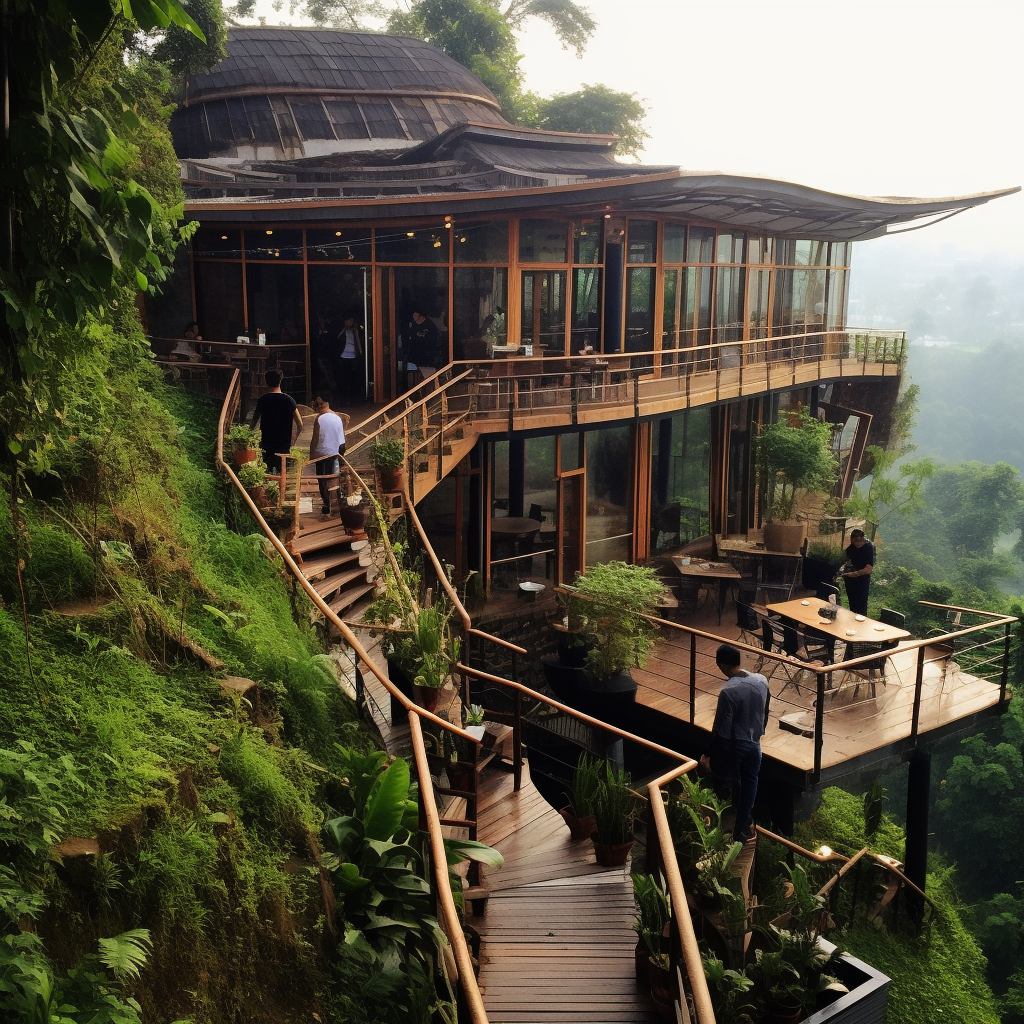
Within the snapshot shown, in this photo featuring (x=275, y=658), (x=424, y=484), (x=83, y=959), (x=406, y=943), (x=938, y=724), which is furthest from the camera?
(x=424, y=484)

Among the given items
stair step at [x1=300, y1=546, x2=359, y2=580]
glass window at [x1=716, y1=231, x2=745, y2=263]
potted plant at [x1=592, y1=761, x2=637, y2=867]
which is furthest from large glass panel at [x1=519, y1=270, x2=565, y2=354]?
potted plant at [x1=592, y1=761, x2=637, y2=867]

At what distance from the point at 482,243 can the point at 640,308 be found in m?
3.99

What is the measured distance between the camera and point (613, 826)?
7.54m

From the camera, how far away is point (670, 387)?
722 inches

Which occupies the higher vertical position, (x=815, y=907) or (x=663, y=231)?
(x=663, y=231)

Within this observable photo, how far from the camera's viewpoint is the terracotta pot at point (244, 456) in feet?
37.2

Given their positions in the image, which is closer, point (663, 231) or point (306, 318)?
point (306, 318)

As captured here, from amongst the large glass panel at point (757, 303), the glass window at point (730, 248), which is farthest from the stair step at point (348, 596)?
the large glass panel at point (757, 303)

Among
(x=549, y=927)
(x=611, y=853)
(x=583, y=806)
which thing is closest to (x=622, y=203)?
(x=583, y=806)

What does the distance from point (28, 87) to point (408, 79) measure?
28.7 m

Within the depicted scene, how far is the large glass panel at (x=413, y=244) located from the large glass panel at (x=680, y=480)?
550cm

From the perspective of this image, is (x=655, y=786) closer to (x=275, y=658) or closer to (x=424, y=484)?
(x=275, y=658)

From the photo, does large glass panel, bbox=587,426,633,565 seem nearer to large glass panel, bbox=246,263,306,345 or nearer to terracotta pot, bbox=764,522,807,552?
terracotta pot, bbox=764,522,807,552

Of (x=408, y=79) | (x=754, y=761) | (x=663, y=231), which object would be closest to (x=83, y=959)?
(x=754, y=761)
